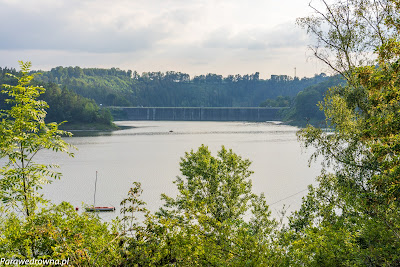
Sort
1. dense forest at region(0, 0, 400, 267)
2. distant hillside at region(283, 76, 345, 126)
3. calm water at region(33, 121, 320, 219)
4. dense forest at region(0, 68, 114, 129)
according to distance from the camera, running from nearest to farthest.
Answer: dense forest at region(0, 0, 400, 267) < calm water at region(33, 121, 320, 219) < dense forest at region(0, 68, 114, 129) < distant hillside at region(283, 76, 345, 126)

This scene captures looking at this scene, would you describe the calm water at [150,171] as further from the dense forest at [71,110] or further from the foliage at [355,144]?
the dense forest at [71,110]

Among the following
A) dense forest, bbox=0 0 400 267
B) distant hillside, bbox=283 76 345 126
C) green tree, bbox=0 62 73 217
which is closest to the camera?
dense forest, bbox=0 0 400 267

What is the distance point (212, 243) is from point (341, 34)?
44.9 ft

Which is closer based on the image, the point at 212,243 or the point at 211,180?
the point at 212,243

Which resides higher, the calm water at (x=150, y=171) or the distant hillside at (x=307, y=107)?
the distant hillside at (x=307, y=107)

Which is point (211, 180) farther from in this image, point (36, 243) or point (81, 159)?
point (81, 159)

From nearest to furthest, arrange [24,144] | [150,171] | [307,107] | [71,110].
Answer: [24,144] < [150,171] < [71,110] < [307,107]

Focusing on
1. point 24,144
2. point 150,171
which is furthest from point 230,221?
point 150,171

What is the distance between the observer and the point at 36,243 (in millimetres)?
8953

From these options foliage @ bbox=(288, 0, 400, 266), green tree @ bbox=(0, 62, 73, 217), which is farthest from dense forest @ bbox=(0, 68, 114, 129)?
green tree @ bbox=(0, 62, 73, 217)

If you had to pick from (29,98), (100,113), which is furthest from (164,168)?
(100,113)

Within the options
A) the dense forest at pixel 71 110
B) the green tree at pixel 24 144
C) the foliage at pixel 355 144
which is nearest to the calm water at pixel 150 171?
the foliage at pixel 355 144

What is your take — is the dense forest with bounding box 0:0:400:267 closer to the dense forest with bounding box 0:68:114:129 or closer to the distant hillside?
the dense forest with bounding box 0:68:114:129

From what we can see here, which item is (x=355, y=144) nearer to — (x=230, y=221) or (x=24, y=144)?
(x=230, y=221)
